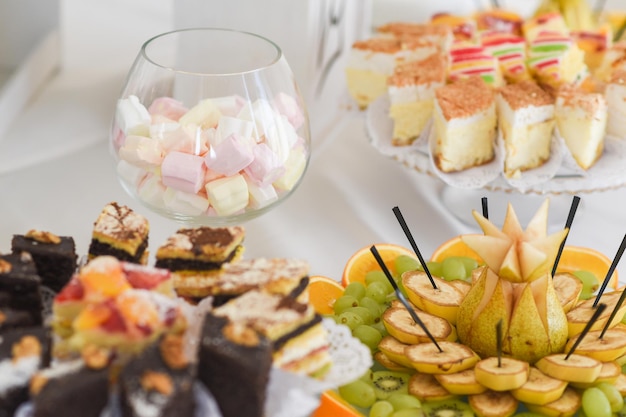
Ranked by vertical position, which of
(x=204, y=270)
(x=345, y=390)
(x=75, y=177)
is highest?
(x=204, y=270)

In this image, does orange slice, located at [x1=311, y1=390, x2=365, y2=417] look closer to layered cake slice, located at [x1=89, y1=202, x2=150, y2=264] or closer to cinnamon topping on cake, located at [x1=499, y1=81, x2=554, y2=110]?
layered cake slice, located at [x1=89, y1=202, x2=150, y2=264]

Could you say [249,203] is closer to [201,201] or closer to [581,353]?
[201,201]

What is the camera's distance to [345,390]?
0.78 m

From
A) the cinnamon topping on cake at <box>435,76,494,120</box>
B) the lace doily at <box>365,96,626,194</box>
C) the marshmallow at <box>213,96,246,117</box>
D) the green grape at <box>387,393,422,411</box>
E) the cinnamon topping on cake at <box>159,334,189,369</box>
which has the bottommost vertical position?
the green grape at <box>387,393,422,411</box>

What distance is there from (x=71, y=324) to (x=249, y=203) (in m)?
0.40

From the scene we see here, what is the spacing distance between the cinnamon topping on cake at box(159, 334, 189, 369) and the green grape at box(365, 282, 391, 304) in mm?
426

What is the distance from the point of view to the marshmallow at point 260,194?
97 centimetres

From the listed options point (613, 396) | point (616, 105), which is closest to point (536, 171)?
point (616, 105)

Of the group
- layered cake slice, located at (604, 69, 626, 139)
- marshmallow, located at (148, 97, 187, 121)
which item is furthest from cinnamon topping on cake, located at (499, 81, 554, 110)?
marshmallow, located at (148, 97, 187, 121)

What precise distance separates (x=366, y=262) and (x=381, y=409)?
1.04 ft

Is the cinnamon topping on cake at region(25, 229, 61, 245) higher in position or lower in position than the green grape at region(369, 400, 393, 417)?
higher

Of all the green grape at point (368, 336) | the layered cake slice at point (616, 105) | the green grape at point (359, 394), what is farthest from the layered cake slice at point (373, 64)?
the green grape at point (359, 394)

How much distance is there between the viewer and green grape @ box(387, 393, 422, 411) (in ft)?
2.52

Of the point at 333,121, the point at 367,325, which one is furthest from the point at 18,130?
the point at 367,325
